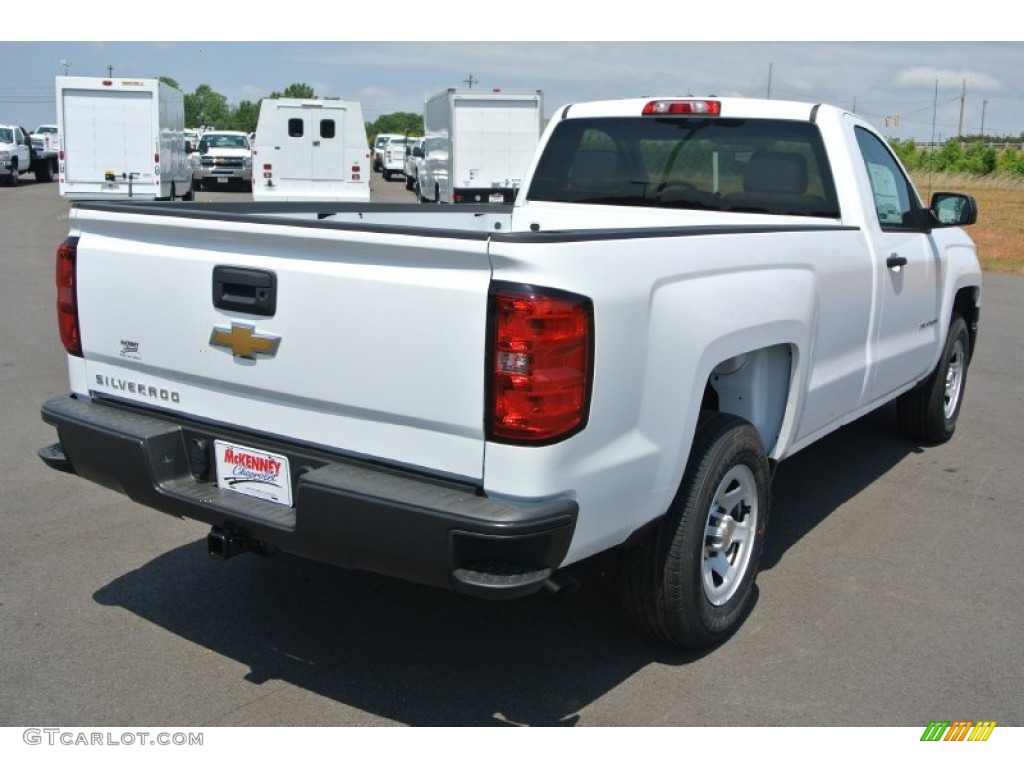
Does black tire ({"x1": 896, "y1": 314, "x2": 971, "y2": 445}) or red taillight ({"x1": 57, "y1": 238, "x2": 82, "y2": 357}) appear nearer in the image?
red taillight ({"x1": 57, "y1": 238, "x2": 82, "y2": 357})

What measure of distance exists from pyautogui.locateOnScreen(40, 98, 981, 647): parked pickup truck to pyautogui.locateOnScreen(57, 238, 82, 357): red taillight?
0.04 ft

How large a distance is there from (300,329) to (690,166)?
2871 millimetres

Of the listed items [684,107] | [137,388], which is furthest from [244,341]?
[684,107]

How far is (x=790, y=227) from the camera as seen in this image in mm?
4254

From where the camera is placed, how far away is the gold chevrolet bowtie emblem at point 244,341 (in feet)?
11.2

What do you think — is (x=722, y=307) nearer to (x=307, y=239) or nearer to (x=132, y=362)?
(x=307, y=239)

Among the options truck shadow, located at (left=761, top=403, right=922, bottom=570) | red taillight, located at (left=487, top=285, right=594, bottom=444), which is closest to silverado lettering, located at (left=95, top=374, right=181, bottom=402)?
red taillight, located at (left=487, top=285, right=594, bottom=444)

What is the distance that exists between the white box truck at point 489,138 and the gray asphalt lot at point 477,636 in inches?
740

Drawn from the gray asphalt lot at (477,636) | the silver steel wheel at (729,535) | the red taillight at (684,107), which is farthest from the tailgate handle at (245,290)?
the red taillight at (684,107)

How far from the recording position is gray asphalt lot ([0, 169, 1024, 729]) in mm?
3592

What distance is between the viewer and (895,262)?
526 centimetres

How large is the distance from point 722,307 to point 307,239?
1.42 m

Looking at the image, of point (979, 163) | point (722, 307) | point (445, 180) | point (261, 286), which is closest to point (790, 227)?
point (722, 307)

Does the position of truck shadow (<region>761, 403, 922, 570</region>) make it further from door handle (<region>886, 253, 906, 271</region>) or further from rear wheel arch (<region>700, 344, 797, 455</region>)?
door handle (<region>886, 253, 906, 271</region>)
